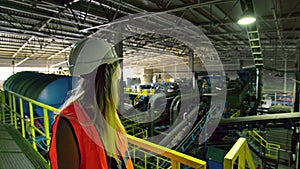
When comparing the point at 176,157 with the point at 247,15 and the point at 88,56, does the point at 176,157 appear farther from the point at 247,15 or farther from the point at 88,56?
the point at 247,15

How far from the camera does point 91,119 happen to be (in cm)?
105

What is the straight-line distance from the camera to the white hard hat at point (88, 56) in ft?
3.64

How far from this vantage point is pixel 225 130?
19.5 ft

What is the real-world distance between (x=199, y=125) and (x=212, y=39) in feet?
33.2

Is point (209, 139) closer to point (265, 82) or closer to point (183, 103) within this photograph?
point (183, 103)

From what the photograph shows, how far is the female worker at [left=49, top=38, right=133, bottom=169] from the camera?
0.93m

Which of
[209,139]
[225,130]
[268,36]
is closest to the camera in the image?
[225,130]

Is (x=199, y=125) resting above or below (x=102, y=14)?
below

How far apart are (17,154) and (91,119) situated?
9.69ft

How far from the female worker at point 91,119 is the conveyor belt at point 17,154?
7.51 feet

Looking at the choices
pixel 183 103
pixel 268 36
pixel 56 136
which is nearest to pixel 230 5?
pixel 183 103

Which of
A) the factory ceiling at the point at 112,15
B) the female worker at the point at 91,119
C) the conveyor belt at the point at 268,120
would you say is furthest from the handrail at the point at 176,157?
the factory ceiling at the point at 112,15

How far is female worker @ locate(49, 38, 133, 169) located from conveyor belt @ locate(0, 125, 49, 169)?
229 cm

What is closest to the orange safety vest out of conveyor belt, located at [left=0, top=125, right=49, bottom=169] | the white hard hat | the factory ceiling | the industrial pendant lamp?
the white hard hat
